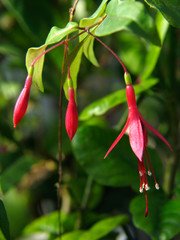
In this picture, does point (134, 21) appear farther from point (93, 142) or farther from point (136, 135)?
point (93, 142)

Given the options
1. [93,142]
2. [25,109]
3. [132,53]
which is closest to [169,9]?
[25,109]

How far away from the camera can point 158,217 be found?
541 millimetres

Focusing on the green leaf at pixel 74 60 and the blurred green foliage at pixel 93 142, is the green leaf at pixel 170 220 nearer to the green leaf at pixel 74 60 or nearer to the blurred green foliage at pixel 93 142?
the blurred green foliage at pixel 93 142

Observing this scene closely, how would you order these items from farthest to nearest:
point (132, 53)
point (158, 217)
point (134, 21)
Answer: point (132, 53) → point (158, 217) → point (134, 21)

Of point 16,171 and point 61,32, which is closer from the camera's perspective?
point 61,32

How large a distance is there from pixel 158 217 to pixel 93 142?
0.50 feet

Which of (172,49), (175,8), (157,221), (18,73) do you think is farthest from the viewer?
(18,73)

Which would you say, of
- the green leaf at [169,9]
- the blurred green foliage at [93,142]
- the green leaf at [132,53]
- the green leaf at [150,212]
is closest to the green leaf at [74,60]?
the blurred green foliage at [93,142]

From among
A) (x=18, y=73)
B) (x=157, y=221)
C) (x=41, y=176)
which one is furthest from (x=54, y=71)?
(x=157, y=221)

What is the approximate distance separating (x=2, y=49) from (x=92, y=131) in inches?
11.4

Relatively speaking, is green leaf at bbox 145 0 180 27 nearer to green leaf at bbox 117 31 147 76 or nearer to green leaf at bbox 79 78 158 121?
green leaf at bbox 79 78 158 121

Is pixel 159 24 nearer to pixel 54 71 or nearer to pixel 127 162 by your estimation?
pixel 127 162

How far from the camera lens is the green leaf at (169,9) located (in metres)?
0.33

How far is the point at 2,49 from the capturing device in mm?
744
